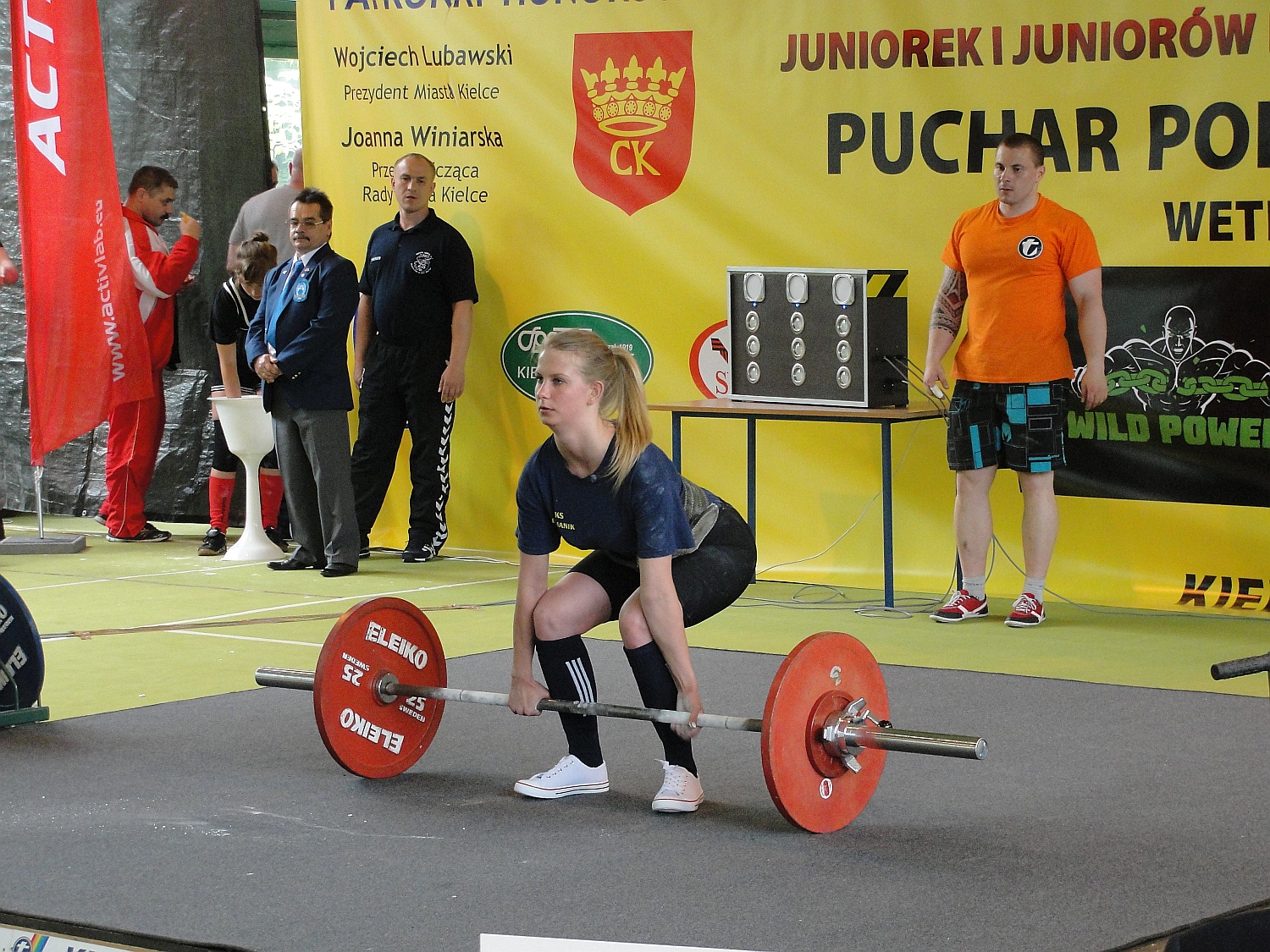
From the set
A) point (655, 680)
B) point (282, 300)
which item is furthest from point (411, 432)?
point (655, 680)

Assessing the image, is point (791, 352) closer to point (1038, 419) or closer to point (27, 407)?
point (1038, 419)

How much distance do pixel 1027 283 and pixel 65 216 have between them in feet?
13.7

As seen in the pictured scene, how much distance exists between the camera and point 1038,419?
546 cm

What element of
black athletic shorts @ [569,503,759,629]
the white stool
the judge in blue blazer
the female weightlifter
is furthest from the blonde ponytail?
the white stool

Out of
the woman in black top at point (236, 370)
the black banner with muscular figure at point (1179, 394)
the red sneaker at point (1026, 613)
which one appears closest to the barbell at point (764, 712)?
the red sneaker at point (1026, 613)

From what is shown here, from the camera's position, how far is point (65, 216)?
22.9 ft

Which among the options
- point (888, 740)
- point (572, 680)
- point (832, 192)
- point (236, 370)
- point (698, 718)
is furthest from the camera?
point (236, 370)

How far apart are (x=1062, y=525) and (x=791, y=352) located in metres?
1.25

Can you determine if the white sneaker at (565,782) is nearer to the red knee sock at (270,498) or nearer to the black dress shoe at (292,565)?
the black dress shoe at (292,565)

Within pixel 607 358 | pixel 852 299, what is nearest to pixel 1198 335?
pixel 852 299

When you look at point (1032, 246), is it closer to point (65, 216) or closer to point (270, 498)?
point (270, 498)

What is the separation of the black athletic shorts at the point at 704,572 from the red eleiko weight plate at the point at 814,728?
1.11ft

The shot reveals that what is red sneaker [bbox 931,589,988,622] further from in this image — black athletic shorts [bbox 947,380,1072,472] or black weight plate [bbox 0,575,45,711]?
black weight plate [bbox 0,575,45,711]

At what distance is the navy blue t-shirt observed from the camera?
3.23 metres
